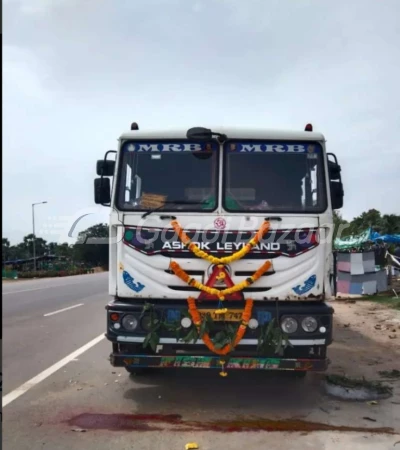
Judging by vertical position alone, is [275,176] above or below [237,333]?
above

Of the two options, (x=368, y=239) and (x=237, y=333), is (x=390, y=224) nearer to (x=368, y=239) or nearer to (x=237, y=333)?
(x=368, y=239)

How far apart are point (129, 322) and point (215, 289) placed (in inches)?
37.4

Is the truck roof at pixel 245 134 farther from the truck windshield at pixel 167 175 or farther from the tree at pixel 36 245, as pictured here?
the tree at pixel 36 245

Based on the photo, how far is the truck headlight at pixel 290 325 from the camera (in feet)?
17.0

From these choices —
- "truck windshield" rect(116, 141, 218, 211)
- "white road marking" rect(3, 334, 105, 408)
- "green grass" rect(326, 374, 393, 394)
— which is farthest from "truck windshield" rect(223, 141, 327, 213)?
"white road marking" rect(3, 334, 105, 408)

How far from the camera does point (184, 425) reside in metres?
4.90

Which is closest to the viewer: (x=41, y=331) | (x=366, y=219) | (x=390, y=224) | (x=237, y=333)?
(x=237, y=333)

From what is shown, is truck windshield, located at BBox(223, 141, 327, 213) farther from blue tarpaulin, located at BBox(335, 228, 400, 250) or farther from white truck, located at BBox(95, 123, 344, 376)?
blue tarpaulin, located at BBox(335, 228, 400, 250)

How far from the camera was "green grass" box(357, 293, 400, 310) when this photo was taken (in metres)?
14.8

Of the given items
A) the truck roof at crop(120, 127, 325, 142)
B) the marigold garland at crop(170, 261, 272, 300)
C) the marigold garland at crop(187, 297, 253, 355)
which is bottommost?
the marigold garland at crop(187, 297, 253, 355)

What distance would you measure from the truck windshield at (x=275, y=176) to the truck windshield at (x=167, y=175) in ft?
0.72

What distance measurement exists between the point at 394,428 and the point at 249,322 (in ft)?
5.44

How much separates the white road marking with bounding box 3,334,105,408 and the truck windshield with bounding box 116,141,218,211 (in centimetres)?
246

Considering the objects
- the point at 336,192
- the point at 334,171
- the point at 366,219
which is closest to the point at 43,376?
the point at 336,192
